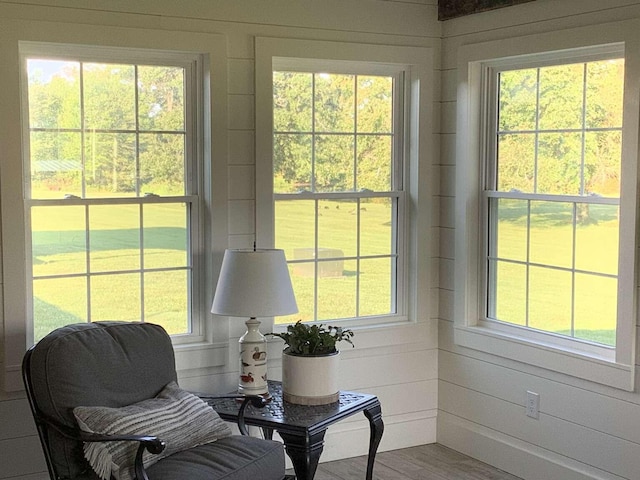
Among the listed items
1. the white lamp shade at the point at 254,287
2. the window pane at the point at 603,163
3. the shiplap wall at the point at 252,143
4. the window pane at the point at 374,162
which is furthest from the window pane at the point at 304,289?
the window pane at the point at 603,163

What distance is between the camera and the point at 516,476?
4.49 metres

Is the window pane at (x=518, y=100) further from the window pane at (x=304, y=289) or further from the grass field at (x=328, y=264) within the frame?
the window pane at (x=304, y=289)

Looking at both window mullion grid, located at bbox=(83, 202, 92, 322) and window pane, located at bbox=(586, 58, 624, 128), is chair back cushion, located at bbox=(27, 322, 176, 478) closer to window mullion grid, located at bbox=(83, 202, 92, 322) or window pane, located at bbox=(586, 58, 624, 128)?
window mullion grid, located at bbox=(83, 202, 92, 322)

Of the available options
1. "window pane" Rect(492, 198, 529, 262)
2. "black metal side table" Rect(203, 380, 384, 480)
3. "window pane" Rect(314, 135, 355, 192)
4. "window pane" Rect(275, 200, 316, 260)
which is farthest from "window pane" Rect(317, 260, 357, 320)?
"window pane" Rect(492, 198, 529, 262)

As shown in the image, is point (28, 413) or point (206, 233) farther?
point (206, 233)

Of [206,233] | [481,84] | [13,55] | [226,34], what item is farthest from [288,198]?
[13,55]

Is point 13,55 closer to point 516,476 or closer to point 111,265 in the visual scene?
point 111,265

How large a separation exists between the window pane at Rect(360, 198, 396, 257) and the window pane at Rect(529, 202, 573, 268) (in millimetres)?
823

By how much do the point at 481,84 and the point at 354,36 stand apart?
740 millimetres

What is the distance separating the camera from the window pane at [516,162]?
4.45m

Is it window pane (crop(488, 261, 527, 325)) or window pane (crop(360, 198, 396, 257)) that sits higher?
window pane (crop(360, 198, 396, 257))

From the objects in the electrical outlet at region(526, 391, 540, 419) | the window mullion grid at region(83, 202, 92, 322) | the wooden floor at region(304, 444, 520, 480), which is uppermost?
the window mullion grid at region(83, 202, 92, 322)

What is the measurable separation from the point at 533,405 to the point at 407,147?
1.57m

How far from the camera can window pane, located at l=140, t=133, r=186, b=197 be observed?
4176 millimetres
